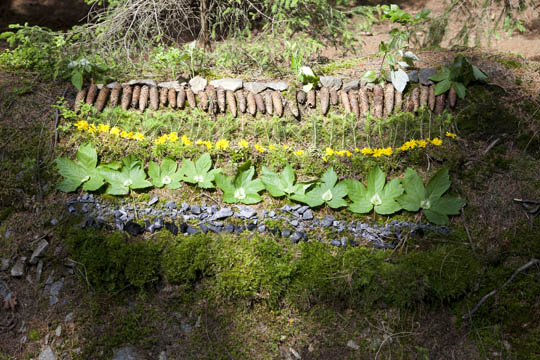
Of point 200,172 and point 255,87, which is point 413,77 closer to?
point 255,87

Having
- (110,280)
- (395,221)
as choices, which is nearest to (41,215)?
(110,280)

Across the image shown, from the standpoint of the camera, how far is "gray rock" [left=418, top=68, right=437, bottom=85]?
14.8 feet

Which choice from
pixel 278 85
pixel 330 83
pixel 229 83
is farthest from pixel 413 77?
pixel 229 83

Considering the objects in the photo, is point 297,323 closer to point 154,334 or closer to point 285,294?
point 285,294

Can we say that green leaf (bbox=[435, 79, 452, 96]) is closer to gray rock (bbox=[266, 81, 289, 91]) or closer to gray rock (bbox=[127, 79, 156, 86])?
gray rock (bbox=[266, 81, 289, 91])

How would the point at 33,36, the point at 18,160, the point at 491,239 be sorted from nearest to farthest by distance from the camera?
1. the point at 491,239
2. the point at 18,160
3. the point at 33,36

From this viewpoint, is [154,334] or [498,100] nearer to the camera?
[154,334]

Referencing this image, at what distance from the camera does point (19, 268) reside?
10.6ft

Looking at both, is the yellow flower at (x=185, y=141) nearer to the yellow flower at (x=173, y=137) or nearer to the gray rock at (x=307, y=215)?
the yellow flower at (x=173, y=137)

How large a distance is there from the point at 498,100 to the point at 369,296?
275cm

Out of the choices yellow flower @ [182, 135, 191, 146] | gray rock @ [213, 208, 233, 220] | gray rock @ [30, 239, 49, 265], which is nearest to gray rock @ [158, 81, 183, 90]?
yellow flower @ [182, 135, 191, 146]

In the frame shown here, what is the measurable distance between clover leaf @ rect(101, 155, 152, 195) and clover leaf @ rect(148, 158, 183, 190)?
72 mm

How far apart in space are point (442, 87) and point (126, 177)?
3.40 metres

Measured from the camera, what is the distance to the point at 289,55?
497 centimetres
